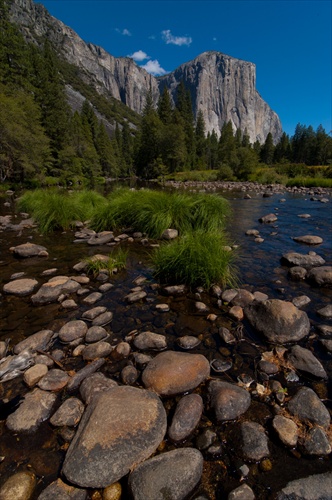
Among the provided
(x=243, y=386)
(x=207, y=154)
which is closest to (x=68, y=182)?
(x=243, y=386)

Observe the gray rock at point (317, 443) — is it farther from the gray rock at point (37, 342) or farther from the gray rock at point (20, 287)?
the gray rock at point (20, 287)

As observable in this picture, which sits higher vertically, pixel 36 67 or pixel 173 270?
pixel 36 67

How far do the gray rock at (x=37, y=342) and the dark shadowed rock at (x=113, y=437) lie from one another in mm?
1298

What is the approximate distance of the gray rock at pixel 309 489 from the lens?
1629mm

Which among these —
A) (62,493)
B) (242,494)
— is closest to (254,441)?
(242,494)

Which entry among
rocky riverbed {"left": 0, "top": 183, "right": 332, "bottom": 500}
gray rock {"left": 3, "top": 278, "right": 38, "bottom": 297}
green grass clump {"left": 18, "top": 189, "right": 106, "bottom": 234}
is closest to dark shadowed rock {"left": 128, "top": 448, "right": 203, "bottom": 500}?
rocky riverbed {"left": 0, "top": 183, "right": 332, "bottom": 500}

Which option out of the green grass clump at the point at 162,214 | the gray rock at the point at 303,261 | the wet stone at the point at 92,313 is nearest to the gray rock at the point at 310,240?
the gray rock at the point at 303,261

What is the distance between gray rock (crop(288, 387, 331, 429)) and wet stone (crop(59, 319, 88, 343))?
264 cm

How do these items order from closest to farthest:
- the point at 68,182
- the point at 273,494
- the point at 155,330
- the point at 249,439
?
1. the point at 273,494
2. the point at 249,439
3. the point at 155,330
4. the point at 68,182

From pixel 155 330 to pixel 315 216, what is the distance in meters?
12.0

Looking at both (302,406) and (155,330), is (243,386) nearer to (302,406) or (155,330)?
(302,406)

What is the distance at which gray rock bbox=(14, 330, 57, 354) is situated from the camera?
3047mm

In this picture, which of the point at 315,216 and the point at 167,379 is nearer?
the point at 167,379

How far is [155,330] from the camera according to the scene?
3525 mm
